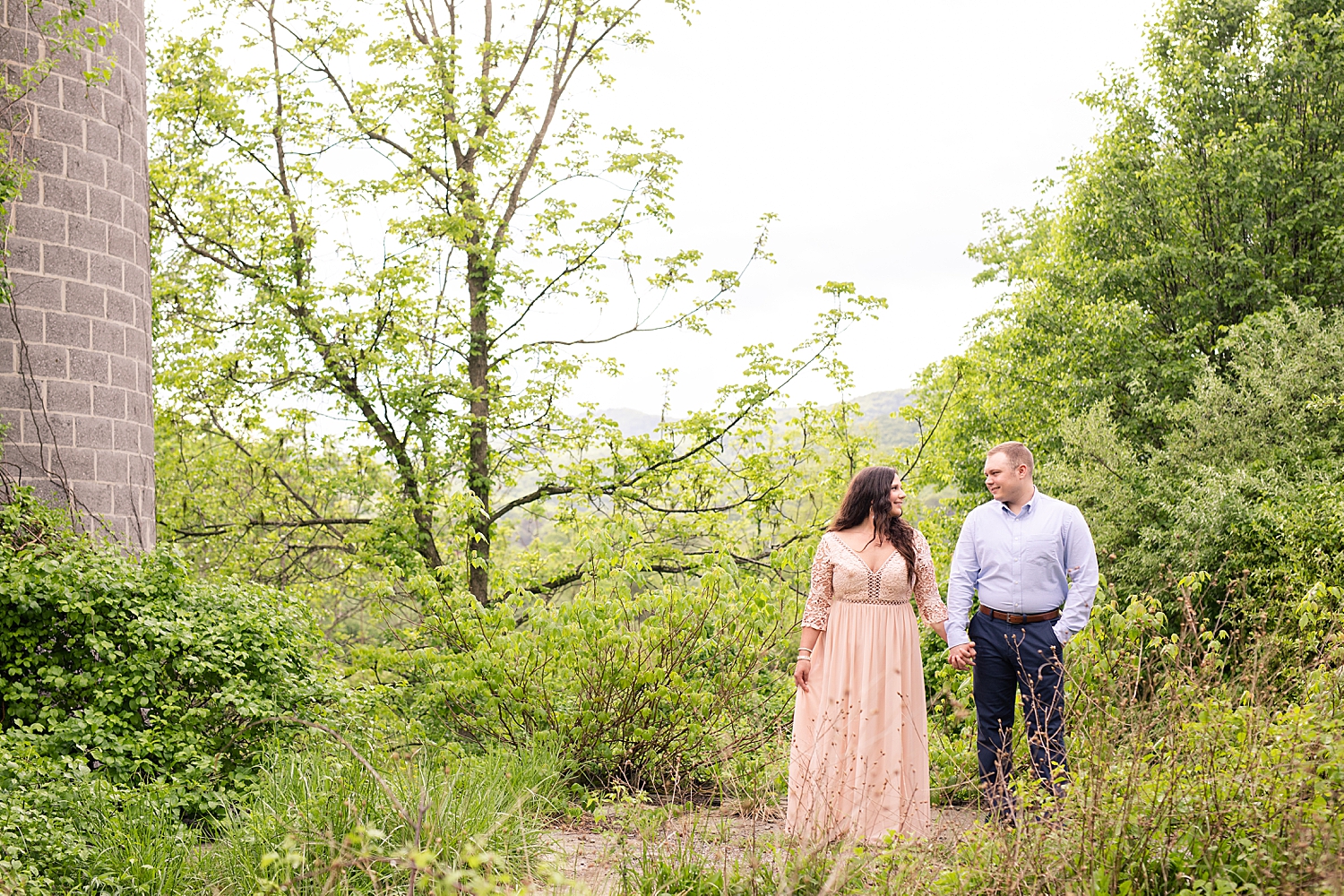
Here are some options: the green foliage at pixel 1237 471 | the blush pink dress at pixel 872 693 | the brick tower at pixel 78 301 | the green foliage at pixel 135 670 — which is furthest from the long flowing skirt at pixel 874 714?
the green foliage at pixel 1237 471

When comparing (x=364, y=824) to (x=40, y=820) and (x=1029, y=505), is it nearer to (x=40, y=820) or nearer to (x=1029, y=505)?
(x=40, y=820)

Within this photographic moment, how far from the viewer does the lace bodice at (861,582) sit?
4.41m

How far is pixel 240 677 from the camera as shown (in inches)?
212

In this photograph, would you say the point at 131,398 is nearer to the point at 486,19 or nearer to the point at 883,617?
the point at 883,617

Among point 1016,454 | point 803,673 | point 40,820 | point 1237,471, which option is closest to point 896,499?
point 1016,454

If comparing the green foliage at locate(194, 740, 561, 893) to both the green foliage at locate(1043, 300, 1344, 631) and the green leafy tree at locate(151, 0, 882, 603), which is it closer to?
the green leafy tree at locate(151, 0, 882, 603)

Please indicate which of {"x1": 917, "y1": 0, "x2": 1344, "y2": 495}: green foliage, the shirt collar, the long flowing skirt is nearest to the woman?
the long flowing skirt

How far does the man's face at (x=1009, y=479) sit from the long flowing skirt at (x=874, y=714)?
0.71 metres

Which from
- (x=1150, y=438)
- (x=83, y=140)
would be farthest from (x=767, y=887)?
(x=1150, y=438)

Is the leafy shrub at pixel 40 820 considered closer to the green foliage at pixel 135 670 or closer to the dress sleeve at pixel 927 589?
the green foliage at pixel 135 670

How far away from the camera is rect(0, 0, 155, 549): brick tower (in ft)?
21.2

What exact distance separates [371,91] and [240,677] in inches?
406

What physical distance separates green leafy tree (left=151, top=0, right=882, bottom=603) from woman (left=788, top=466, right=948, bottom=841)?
6.40 metres

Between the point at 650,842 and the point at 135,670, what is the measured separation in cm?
314
